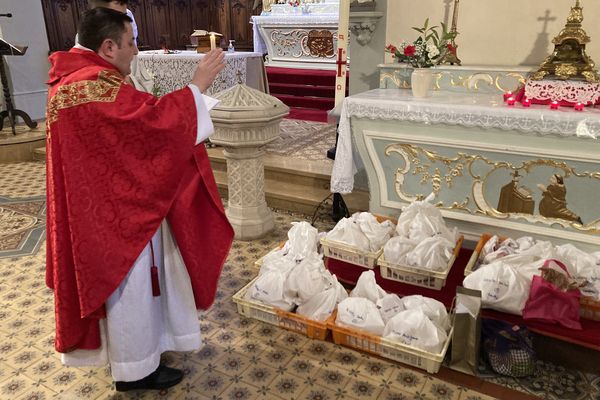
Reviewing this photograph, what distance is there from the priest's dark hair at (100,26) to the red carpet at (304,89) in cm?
600

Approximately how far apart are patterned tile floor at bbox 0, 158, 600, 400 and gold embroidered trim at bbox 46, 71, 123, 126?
1.39 m

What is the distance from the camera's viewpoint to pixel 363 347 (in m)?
2.58

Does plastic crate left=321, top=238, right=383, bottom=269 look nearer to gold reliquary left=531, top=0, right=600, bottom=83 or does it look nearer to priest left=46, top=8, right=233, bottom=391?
priest left=46, top=8, right=233, bottom=391

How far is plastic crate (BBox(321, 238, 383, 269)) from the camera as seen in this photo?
10.1ft

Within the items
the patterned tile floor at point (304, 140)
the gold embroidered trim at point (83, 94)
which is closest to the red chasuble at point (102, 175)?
the gold embroidered trim at point (83, 94)

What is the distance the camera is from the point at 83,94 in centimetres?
179

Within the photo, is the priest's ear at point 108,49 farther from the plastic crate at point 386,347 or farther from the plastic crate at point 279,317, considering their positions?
the plastic crate at point 386,347

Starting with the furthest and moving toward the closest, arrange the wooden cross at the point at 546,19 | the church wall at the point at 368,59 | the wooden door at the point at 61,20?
1. the wooden door at the point at 61,20
2. the church wall at the point at 368,59
3. the wooden cross at the point at 546,19

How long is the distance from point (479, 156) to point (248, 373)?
1.94 metres

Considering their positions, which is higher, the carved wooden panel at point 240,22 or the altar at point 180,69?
the carved wooden panel at point 240,22

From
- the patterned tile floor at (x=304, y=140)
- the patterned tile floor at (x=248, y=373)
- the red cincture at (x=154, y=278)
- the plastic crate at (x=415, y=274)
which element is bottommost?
the patterned tile floor at (x=248, y=373)

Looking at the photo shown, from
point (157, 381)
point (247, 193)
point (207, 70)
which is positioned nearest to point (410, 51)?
point (247, 193)

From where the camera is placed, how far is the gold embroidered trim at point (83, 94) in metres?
1.79

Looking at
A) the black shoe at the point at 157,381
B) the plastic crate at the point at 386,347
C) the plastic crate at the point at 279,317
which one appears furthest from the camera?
the plastic crate at the point at 279,317
